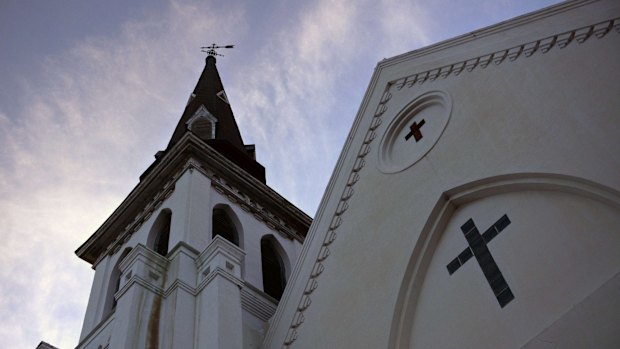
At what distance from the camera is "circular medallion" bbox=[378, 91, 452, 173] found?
11.1 meters

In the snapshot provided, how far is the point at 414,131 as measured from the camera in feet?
38.0

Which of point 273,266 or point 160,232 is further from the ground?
point 160,232

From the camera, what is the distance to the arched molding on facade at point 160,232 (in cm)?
1664

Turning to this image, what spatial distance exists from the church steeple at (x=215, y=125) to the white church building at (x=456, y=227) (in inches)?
263

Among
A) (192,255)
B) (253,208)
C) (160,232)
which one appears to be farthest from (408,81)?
(160,232)

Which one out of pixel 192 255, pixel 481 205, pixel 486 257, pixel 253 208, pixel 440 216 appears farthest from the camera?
pixel 253 208

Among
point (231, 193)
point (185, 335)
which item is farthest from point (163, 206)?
point (185, 335)

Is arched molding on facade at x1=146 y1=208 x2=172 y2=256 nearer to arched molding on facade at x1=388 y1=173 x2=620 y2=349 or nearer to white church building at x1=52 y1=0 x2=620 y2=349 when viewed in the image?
white church building at x1=52 y1=0 x2=620 y2=349

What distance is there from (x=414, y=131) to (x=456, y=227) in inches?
82.4

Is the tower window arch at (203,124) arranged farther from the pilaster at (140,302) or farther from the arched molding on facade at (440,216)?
the arched molding on facade at (440,216)

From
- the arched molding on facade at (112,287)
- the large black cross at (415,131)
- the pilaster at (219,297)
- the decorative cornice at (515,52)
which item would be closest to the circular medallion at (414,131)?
the large black cross at (415,131)

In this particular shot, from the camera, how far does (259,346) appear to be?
41.4 feet

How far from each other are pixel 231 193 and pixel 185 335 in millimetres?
6905

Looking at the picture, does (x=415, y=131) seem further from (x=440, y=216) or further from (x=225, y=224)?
(x=225, y=224)
